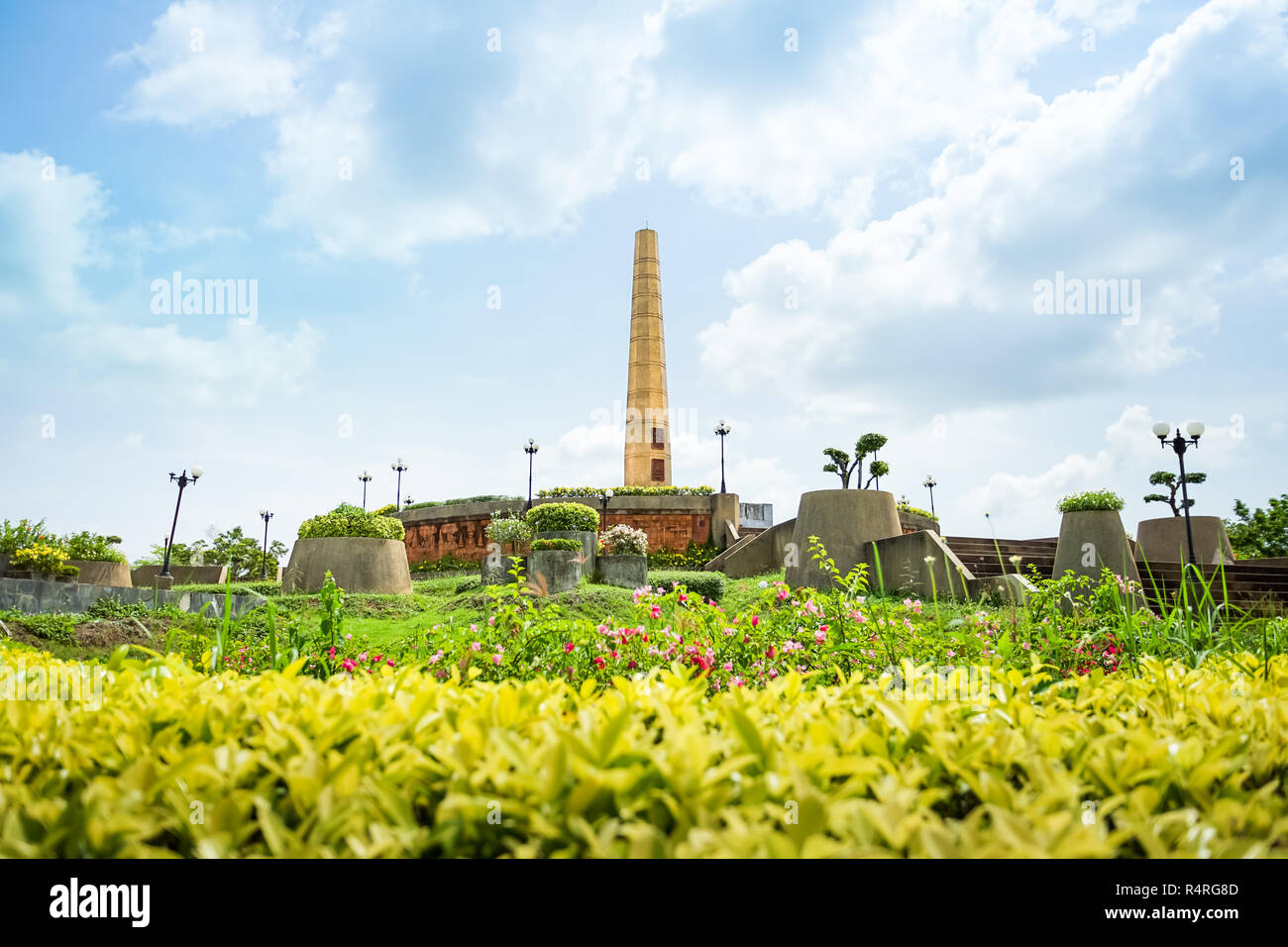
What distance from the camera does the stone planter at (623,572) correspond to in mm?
14578

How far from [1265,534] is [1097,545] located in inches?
615

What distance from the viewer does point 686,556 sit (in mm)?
22109

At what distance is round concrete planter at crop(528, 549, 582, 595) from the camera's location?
1338 cm

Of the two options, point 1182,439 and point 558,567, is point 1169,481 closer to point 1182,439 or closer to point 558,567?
point 1182,439

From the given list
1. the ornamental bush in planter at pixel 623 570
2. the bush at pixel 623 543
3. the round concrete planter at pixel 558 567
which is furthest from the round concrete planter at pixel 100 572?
the ornamental bush in planter at pixel 623 570

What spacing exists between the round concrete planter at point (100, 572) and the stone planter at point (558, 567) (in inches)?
463

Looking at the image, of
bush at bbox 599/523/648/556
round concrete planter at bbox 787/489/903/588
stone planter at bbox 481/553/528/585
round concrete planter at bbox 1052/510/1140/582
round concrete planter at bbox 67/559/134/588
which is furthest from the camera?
round concrete planter at bbox 67/559/134/588

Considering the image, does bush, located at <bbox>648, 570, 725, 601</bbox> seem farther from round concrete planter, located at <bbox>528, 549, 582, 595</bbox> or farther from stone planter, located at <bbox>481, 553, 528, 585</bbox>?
stone planter, located at <bbox>481, 553, 528, 585</bbox>

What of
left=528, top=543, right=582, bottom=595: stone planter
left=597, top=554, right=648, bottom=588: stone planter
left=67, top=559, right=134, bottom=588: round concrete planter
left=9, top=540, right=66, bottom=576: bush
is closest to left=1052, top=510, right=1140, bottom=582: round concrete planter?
left=597, top=554, right=648, bottom=588: stone planter

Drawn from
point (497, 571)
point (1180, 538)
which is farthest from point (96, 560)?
point (1180, 538)

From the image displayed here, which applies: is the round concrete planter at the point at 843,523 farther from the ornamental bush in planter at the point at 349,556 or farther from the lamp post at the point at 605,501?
the lamp post at the point at 605,501

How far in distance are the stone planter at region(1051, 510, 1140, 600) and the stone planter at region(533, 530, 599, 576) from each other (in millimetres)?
7814

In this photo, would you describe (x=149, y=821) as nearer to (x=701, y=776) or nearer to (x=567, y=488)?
(x=701, y=776)
